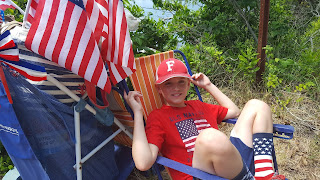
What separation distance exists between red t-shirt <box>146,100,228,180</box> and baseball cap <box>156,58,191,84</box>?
257mm

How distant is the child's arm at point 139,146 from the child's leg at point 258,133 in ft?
2.38

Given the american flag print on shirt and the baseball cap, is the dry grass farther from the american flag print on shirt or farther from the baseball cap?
the baseball cap

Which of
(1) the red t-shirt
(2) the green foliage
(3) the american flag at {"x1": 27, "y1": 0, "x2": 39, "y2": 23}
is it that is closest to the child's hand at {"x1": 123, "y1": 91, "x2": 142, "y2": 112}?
(1) the red t-shirt

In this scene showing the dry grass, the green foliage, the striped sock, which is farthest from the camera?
the green foliage

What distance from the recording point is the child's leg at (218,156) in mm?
1666

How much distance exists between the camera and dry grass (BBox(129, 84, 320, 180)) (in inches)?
110

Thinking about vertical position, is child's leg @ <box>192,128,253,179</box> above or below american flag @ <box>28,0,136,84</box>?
below

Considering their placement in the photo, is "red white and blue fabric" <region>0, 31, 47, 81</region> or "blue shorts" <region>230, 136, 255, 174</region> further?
"blue shorts" <region>230, 136, 255, 174</region>

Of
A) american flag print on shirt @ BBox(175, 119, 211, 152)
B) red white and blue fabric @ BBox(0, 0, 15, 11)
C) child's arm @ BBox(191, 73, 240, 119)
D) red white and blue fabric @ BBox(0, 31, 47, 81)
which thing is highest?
red white and blue fabric @ BBox(0, 0, 15, 11)

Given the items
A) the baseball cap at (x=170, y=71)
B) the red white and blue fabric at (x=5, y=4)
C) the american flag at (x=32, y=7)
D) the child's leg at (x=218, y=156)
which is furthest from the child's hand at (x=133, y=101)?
the red white and blue fabric at (x=5, y=4)

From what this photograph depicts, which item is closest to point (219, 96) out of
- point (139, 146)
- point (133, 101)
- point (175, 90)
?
point (175, 90)

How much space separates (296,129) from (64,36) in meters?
2.94

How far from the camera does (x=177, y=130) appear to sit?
7.01ft

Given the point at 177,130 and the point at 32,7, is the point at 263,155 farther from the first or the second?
the point at 32,7
